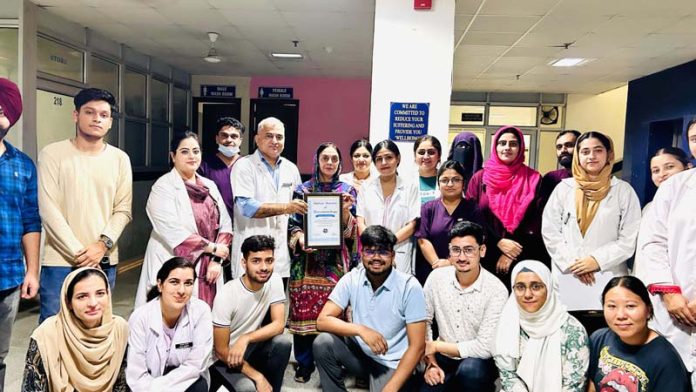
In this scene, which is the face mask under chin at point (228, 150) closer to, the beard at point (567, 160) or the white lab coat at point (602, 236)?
the white lab coat at point (602, 236)

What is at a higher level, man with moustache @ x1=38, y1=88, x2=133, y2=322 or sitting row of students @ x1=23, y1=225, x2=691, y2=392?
man with moustache @ x1=38, y1=88, x2=133, y2=322

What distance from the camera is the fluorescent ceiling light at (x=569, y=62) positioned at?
6961 mm

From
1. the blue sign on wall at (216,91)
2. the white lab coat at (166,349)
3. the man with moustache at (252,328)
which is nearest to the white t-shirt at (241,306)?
the man with moustache at (252,328)

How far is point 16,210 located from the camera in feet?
7.82

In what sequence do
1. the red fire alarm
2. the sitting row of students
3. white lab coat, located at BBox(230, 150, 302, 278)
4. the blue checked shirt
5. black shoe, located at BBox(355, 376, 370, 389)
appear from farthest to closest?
1. the red fire alarm
2. white lab coat, located at BBox(230, 150, 302, 278)
3. black shoe, located at BBox(355, 376, 370, 389)
4. the blue checked shirt
5. the sitting row of students

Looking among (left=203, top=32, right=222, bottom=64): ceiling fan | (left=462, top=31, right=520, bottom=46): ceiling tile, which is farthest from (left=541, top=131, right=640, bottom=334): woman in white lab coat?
(left=203, top=32, right=222, bottom=64): ceiling fan

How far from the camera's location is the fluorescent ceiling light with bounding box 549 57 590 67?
6.96 m

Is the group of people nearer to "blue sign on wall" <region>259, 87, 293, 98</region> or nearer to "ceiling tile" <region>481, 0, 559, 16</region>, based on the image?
"ceiling tile" <region>481, 0, 559, 16</region>

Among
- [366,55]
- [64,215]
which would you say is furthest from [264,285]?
[366,55]

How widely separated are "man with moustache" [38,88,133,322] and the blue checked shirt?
0.08 m

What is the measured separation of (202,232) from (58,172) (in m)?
0.81

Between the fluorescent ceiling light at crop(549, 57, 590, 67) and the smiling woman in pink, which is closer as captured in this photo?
the smiling woman in pink

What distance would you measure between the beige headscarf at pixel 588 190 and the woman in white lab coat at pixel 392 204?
0.92 metres

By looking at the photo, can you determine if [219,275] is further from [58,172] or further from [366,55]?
[366,55]
